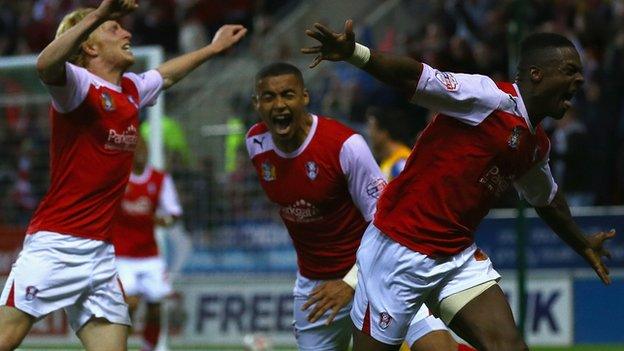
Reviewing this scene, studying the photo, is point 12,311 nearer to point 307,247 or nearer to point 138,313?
Answer: point 307,247

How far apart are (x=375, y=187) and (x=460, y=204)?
0.76 metres

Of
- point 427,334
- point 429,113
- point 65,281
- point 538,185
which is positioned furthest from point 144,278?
point 538,185

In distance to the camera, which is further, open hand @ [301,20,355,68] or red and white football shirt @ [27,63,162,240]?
red and white football shirt @ [27,63,162,240]

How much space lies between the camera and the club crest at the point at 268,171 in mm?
7398

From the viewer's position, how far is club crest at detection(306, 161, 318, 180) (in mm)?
7250

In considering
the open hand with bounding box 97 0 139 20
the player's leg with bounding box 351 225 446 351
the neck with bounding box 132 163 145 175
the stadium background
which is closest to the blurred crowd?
the stadium background

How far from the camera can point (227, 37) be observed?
805 centimetres

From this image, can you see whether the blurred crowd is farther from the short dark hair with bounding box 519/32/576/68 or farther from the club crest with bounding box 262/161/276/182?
the short dark hair with bounding box 519/32/576/68

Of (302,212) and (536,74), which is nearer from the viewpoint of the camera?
(536,74)

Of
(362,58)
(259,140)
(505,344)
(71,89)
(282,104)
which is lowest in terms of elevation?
(505,344)

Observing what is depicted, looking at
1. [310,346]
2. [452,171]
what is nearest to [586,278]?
[310,346]

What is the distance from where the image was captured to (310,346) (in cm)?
751

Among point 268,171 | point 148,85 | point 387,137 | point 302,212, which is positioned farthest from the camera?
point 387,137

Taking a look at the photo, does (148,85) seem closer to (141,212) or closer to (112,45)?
(112,45)
